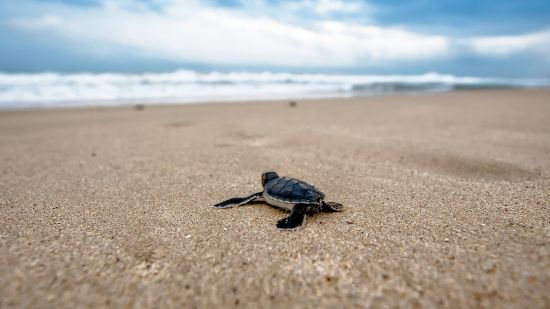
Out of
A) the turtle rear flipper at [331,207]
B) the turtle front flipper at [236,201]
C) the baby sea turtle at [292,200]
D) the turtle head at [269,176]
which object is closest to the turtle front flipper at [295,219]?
the baby sea turtle at [292,200]

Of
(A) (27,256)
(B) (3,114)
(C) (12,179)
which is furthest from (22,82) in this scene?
(A) (27,256)

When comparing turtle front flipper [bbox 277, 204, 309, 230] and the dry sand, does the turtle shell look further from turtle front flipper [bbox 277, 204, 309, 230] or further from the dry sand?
the dry sand

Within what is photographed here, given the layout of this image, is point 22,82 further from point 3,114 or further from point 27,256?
point 27,256

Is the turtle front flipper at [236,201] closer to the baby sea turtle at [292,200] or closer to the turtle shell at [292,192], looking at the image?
the baby sea turtle at [292,200]

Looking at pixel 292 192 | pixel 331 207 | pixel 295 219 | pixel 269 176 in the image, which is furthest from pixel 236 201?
pixel 331 207

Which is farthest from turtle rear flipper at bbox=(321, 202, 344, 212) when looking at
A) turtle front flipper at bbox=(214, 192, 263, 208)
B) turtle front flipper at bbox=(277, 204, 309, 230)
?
turtle front flipper at bbox=(214, 192, 263, 208)

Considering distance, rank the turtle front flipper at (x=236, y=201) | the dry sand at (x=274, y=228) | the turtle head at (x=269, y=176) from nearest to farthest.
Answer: the dry sand at (x=274, y=228) < the turtle front flipper at (x=236, y=201) < the turtle head at (x=269, y=176)
